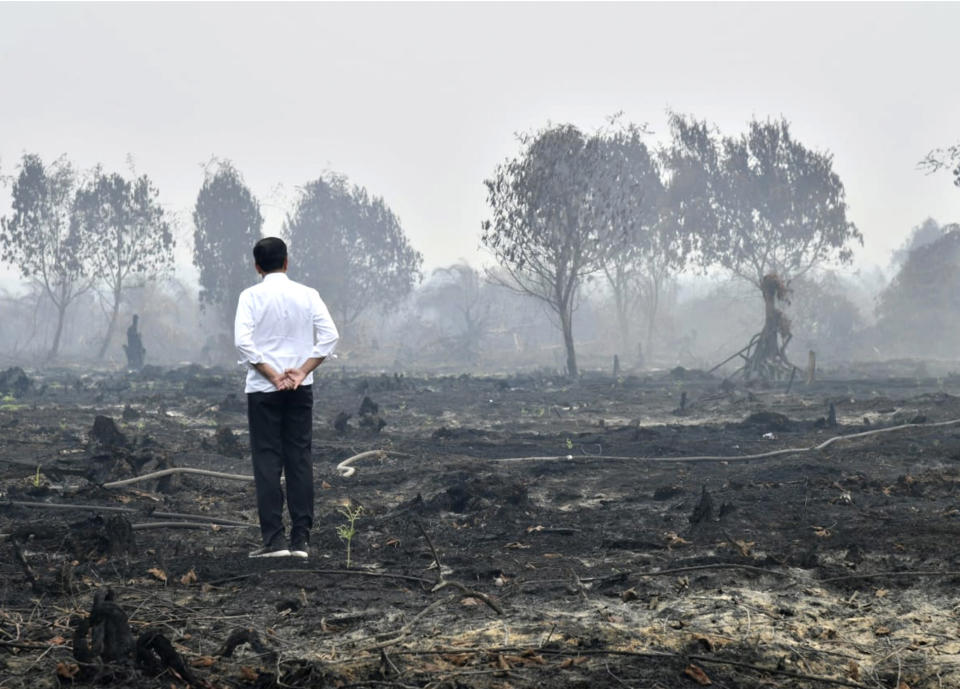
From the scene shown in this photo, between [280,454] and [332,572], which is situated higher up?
[280,454]

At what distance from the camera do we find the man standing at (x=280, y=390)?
578 cm

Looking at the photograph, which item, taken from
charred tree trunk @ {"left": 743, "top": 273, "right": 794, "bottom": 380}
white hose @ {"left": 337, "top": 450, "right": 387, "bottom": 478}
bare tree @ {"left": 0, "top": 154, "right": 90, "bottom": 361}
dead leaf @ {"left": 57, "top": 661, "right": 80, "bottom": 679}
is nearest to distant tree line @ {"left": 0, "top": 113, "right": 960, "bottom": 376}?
bare tree @ {"left": 0, "top": 154, "right": 90, "bottom": 361}

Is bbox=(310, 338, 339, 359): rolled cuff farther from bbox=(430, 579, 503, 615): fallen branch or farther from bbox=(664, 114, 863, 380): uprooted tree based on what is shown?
bbox=(664, 114, 863, 380): uprooted tree

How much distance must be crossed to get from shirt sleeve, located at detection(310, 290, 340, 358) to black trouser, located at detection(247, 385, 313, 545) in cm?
25

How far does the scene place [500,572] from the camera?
18.0 feet

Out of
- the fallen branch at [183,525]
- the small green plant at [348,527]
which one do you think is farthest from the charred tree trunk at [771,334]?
the fallen branch at [183,525]

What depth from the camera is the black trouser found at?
19.0ft

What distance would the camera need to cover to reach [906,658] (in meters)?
3.95

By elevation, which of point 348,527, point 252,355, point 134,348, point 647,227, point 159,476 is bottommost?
point 348,527

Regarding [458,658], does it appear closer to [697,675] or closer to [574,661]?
[574,661]

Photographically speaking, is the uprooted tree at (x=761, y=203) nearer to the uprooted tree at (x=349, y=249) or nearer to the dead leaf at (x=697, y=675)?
the uprooted tree at (x=349, y=249)

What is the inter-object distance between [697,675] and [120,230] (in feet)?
148

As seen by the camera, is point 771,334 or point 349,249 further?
point 349,249

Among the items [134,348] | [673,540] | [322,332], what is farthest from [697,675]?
[134,348]
